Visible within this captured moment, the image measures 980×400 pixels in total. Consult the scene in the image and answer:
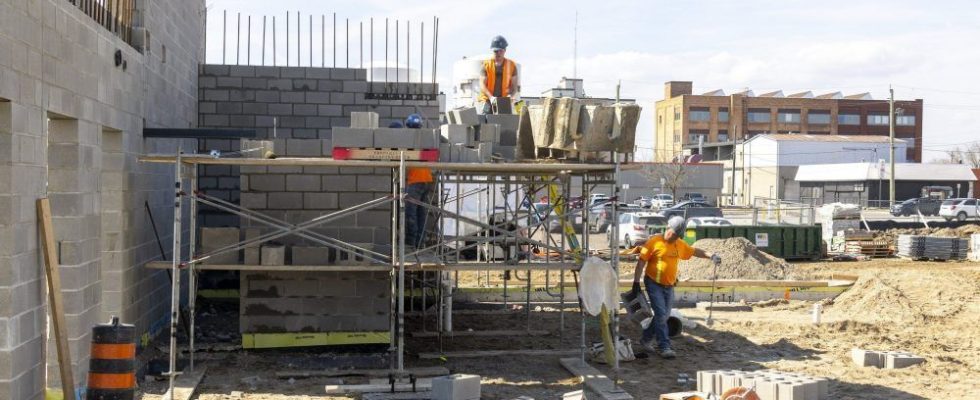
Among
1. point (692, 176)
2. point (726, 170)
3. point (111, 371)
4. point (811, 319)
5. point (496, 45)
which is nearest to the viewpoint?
point (111, 371)

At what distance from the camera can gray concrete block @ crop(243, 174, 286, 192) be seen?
443 inches

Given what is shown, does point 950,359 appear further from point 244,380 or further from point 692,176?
point 692,176

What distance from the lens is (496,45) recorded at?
13438 mm

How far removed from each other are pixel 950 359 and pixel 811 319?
3679 mm

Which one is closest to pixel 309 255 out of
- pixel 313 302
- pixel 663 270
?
pixel 313 302

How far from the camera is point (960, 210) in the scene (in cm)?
4381

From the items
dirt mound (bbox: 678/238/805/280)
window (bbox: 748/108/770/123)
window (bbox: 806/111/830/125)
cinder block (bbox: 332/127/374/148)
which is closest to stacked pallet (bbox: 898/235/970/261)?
dirt mound (bbox: 678/238/805/280)

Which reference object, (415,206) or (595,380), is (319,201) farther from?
(595,380)

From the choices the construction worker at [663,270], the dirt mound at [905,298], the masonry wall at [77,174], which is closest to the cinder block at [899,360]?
the construction worker at [663,270]

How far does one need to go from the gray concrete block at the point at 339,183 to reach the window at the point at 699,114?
72082 millimetres

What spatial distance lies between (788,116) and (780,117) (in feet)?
2.73

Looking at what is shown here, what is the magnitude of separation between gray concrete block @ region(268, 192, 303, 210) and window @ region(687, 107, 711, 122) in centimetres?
7234

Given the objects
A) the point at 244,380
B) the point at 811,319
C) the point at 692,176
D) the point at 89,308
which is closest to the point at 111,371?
the point at 89,308

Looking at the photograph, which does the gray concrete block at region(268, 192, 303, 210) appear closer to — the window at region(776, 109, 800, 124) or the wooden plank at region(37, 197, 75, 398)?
the wooden plank at region(37, 197, 75, 398)
